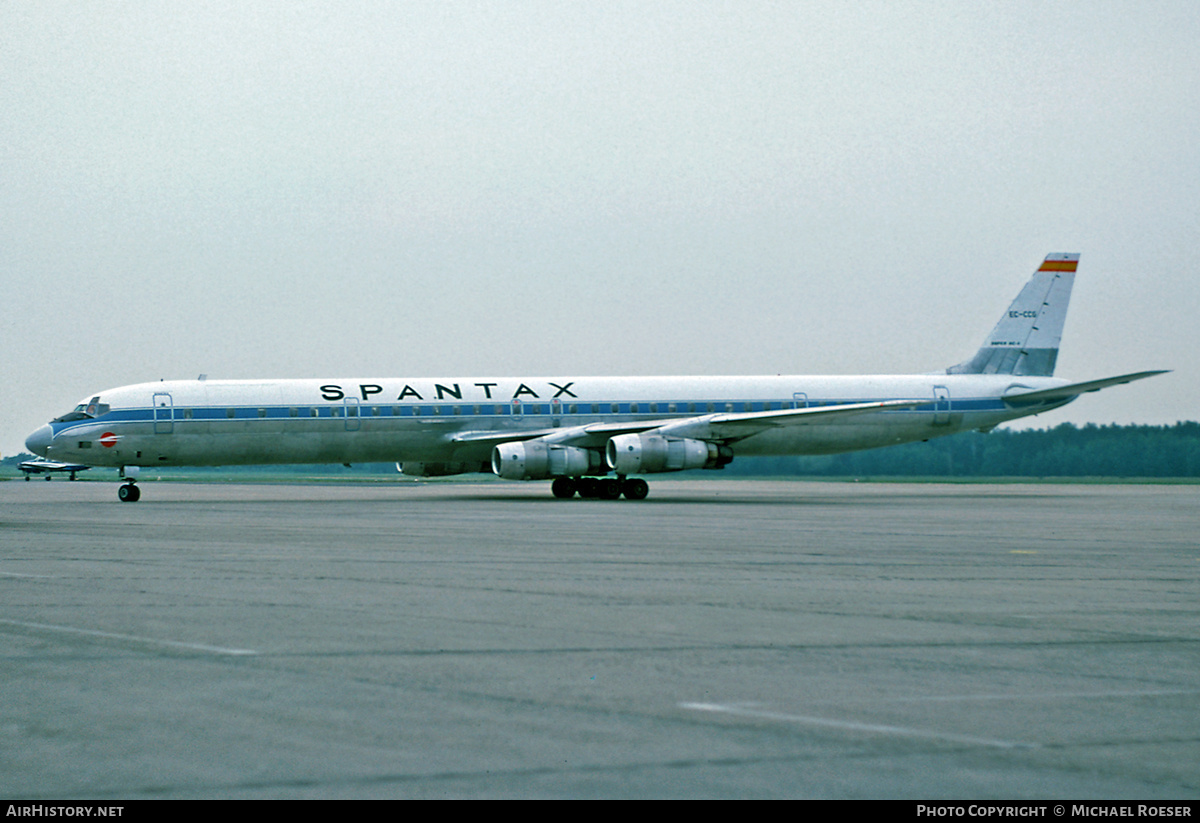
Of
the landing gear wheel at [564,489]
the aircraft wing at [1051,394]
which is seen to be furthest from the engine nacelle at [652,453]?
the aircraft wing at [1051,394]

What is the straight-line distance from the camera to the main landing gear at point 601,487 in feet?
141

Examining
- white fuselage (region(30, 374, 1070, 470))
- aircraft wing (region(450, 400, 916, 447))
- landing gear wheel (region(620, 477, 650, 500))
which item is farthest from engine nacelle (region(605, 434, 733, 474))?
white fuselage (region(30, 374, 1070, 470))

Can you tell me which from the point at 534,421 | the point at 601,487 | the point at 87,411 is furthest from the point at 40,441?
the point at 601,487

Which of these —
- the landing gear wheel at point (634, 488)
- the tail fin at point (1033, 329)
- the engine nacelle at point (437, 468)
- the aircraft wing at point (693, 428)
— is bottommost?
the landing gear wheel at point (634, 488)

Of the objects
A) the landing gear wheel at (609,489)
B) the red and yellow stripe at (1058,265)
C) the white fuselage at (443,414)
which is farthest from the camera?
the red and yellow stripe at (1058,265)

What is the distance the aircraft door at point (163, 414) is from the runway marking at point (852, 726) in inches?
1429

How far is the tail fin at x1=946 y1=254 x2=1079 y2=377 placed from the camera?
49.9m

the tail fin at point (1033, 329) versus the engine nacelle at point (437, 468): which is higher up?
the tail fin at point (1033, 329)

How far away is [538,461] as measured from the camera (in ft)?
134

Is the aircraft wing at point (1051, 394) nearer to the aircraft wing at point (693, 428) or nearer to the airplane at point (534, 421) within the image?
the airplane at point (534, 421)

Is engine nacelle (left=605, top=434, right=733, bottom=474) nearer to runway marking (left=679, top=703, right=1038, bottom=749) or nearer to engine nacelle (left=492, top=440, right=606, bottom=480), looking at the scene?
engine nacelle (left=492, top=440, right=606, bottom=480)

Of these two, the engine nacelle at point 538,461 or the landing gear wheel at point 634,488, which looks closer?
the engine nacelle at point 538,461

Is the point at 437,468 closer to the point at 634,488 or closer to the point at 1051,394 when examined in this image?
the point at 634,488

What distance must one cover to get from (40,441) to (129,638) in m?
34.1
